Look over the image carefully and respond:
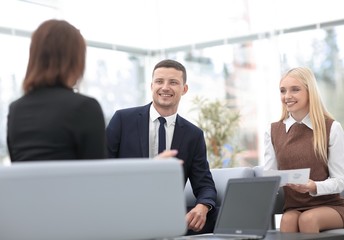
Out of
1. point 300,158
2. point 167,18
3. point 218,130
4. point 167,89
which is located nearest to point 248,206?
point 300,158

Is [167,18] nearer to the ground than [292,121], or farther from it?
farther from it

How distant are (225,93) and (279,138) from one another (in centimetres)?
477

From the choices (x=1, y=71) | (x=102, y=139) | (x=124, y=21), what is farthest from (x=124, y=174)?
(x=124, y=21)

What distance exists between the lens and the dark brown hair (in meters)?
2.19

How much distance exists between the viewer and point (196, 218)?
11.7 feet

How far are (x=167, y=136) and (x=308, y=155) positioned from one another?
33.8 inches

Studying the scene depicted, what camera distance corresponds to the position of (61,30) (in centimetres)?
221

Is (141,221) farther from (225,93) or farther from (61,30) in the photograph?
(225,93)

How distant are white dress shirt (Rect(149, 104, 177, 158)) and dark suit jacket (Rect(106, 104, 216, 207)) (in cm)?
3

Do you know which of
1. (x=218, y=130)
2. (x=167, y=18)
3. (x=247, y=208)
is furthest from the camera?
(x=167, y=18)

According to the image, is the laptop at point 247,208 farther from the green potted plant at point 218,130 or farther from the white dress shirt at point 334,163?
the green potted plant at point 218,130

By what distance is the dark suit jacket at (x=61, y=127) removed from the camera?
6.89ft

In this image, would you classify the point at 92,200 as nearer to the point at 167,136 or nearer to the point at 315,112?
the point at 167,136

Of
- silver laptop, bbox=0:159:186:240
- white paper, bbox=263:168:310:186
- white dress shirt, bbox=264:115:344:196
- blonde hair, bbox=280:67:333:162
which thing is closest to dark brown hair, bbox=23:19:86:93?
silver laptop, bbox=0:159:186:240
